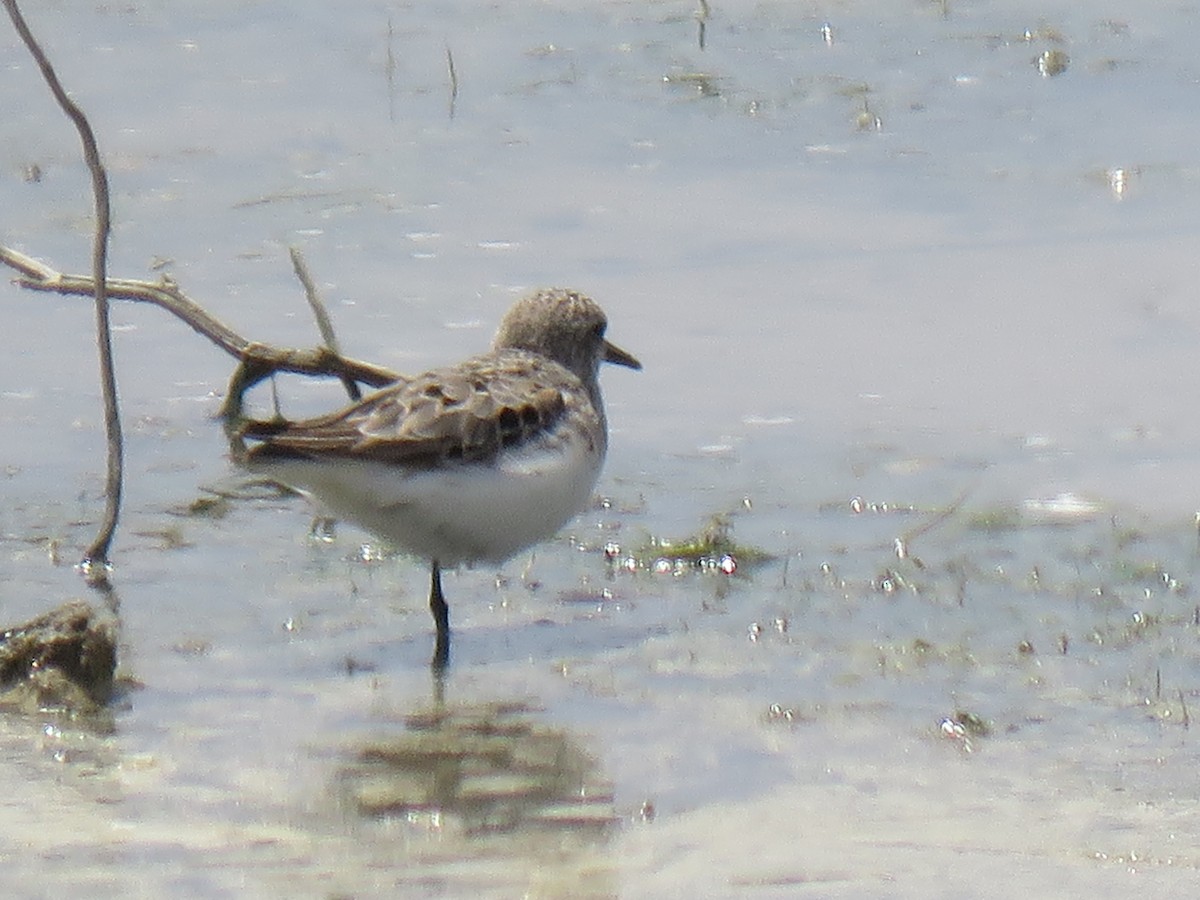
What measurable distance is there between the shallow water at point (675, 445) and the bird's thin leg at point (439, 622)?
0.06 m

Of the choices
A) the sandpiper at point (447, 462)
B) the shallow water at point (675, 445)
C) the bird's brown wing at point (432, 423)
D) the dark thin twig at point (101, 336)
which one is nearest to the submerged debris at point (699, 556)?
the shallow water at point (675, 445)

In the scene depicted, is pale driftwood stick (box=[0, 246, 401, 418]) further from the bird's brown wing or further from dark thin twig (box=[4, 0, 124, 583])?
the bird's brown wing

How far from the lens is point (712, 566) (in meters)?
5.89

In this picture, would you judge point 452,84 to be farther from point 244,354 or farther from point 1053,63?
point 244,354

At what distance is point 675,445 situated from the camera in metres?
6.90

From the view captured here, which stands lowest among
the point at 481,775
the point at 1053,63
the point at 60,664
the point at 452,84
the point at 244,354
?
the point at 481,775

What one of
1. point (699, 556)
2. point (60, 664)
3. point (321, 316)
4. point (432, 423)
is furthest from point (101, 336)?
point (699, 556)

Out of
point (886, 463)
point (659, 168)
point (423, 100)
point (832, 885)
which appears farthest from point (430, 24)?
point (832, 885)

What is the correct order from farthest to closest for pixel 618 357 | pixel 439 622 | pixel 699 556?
pixel 618 357, pixel 699 556, pixel 439 622

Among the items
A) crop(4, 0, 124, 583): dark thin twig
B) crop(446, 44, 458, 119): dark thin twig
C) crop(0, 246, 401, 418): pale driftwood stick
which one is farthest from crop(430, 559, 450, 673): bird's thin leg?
crop(446, 44, 458, 119): dark thin twig

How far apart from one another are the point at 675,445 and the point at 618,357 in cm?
34

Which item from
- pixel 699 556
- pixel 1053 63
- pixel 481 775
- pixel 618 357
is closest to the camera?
pixel 481 775

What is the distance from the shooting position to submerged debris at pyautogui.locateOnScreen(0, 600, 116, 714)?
4805 mm

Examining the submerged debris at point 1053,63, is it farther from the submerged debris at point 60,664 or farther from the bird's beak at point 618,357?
the submerged debris at point 60,664
